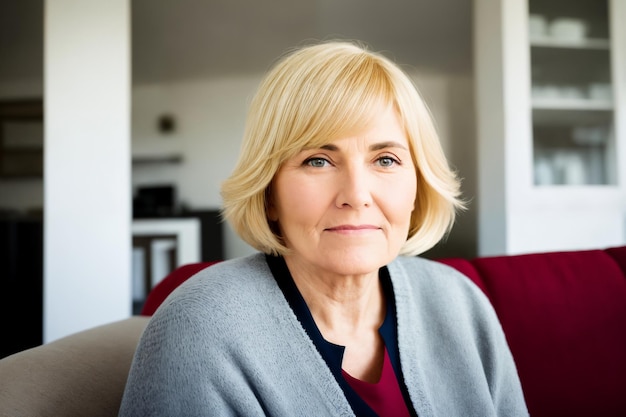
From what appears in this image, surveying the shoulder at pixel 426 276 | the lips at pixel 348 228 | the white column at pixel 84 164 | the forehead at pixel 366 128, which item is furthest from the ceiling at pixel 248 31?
the lips at pixel 348 228

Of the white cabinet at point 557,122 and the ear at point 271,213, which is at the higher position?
the white cabinet at point 557,122

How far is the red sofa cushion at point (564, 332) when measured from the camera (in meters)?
1.16

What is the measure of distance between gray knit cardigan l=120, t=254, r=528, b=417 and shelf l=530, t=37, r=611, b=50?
2389 mm

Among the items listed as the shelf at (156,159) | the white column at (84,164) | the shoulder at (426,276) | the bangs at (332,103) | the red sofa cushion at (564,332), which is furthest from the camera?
the shelf at (156,159)

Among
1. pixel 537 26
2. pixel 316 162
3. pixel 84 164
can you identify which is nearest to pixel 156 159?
pixel 84 164

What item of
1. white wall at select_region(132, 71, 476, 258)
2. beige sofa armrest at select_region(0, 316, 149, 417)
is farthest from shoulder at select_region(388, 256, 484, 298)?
white wall at select_region(132, 71, 476, 258)

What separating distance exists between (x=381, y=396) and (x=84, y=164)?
2.25 meters

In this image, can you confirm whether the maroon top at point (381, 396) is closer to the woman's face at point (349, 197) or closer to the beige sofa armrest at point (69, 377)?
the woman's face at point (349, 197)

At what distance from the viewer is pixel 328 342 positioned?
0.87 metres

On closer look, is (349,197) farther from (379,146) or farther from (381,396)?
(381,396)

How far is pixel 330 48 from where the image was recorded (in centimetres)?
90

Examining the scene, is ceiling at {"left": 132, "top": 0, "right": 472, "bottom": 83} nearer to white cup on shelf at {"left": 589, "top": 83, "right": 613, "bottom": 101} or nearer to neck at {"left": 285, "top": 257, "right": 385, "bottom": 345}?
white cup on shelf at {"left": 589, "top": 83, "right": 613, "bottom": 101}

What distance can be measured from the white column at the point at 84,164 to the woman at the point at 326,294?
6.20 feet

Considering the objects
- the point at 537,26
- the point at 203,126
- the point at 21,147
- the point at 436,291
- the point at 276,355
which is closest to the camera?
the point at 276,355
